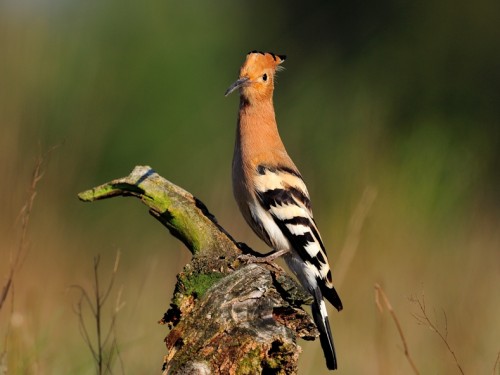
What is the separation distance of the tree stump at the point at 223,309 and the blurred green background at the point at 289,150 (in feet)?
1.24

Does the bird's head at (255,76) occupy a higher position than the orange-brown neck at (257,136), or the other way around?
the bird's head at (255,76)

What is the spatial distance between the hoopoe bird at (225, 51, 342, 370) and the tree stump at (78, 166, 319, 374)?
0.43 meters

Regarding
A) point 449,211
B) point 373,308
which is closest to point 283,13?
point 449,211

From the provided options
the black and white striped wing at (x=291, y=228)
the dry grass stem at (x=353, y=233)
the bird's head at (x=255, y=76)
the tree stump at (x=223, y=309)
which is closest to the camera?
the tree stump at (x=223, y=309)

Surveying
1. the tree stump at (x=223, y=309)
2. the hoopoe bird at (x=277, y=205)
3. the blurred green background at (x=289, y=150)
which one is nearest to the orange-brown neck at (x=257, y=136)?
the hoopoe bird at (x=277, y=205)

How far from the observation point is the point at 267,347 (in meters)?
1.60

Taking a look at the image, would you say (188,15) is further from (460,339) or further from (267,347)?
(267,347)

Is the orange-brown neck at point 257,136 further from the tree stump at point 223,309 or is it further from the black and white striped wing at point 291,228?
the tree stump at point 223,309

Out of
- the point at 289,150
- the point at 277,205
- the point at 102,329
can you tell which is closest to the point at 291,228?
the point at 277,205

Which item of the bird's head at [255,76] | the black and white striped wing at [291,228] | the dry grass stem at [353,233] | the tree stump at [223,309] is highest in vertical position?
the bird's head at [255,76]

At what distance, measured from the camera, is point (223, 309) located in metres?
1.63

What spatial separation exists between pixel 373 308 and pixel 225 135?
64.3 inches

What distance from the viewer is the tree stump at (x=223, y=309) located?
1.59 metres

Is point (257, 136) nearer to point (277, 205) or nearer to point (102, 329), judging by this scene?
point (277, 205)
